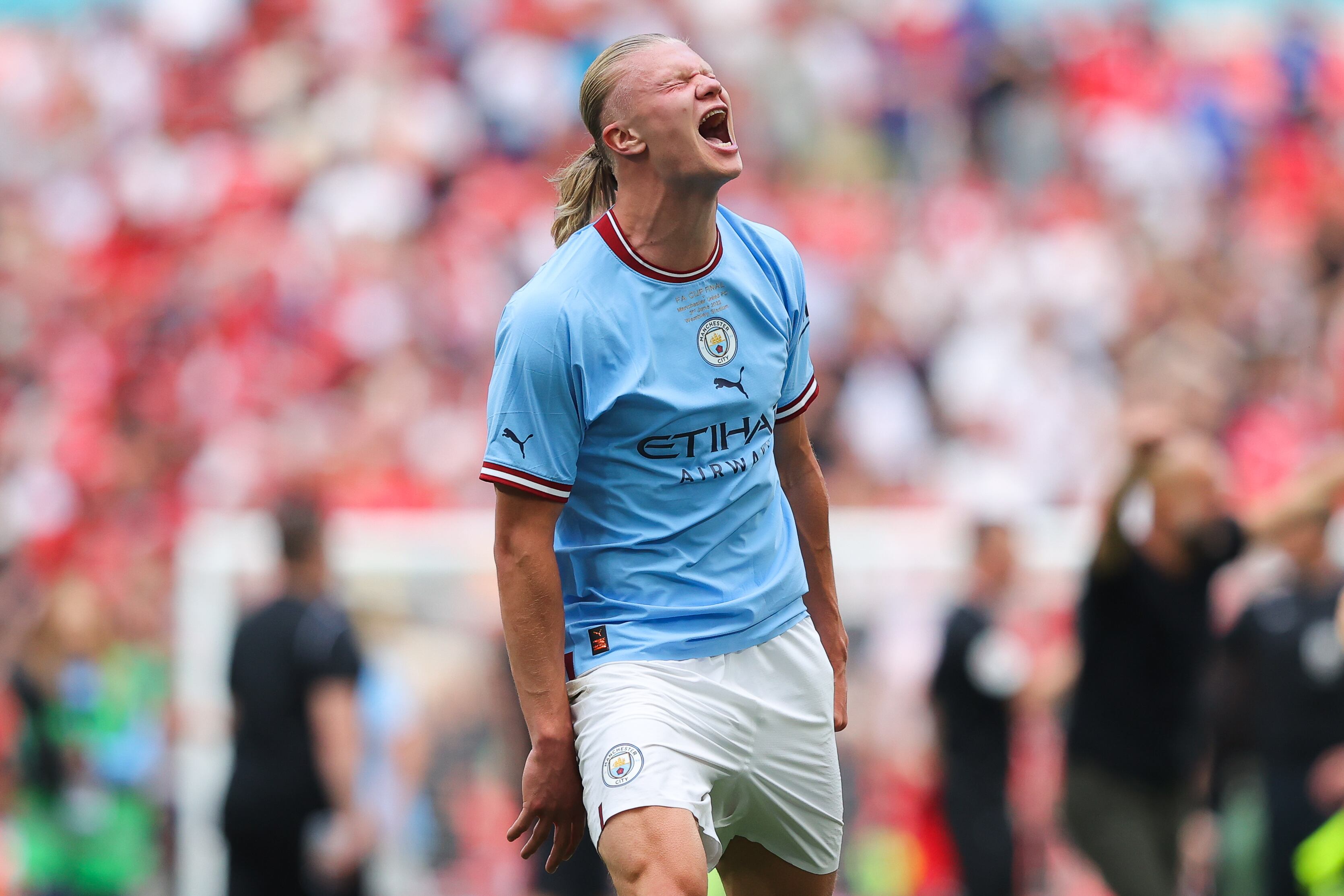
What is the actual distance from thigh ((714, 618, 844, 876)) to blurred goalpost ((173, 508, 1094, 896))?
593cm

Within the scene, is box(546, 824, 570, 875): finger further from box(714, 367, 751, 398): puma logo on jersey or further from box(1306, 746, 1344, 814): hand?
box(1306, 746, 1344, 814): hand

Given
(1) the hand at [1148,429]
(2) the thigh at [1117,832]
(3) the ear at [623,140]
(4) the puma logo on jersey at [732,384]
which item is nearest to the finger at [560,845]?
(4) the puma logo on jersey at [732,384]

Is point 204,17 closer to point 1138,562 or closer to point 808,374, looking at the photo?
point 1138,562

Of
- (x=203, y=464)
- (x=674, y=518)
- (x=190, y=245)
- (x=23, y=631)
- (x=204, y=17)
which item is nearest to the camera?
(x=674, y=518)

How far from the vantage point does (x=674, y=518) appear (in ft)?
12.0

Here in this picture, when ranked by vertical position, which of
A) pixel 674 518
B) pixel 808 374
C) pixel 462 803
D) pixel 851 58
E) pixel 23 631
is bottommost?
pixel 462 803

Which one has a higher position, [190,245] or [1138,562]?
[190,245]

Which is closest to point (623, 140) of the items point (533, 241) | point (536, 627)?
point (536, 627)

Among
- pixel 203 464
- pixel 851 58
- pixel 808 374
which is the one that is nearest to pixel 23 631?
pixel 203 464

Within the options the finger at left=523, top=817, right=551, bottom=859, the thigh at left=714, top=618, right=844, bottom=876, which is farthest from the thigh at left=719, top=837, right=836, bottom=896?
the finger at left=523, top=817, right=551, bottom=859

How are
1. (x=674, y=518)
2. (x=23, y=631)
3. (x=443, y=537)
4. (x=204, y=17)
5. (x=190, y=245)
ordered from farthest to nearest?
(x=204, y=17) < (x=190, y=245) < (x=443, y=537) < (x=23, y=631) < (x=674, y=518)

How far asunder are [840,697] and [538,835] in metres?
0.85

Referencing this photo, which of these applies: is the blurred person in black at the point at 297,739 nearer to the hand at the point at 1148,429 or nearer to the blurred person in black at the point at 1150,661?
the blurred person in black at the point at 1150,661

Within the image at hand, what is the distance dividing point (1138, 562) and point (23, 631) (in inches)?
225
